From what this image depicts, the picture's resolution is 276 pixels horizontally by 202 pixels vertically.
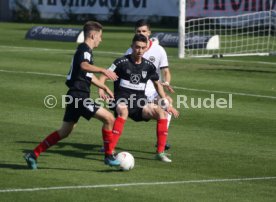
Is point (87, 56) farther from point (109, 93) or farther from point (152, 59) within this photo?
point (152, 59)

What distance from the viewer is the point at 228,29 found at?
40.5 meters

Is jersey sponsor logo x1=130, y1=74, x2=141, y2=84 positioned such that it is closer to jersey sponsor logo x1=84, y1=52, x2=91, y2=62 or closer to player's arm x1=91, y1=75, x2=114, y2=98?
player's arm x1=91, y1=75, x2=114, y2=98

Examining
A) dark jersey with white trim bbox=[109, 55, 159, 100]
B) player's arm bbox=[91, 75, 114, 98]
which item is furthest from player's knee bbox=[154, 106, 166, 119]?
player's arm bbox=[91, 75, 114, 98]

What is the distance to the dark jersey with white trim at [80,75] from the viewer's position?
41.3 ft

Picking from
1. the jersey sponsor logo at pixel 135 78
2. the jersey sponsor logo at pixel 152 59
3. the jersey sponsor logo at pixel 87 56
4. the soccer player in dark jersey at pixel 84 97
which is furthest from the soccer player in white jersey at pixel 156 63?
the jersey sponsor logo at pixel 87 56

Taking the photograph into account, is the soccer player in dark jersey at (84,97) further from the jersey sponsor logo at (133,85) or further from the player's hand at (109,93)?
the jersey sponsor logo at (133,85)

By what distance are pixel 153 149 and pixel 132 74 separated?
140cm

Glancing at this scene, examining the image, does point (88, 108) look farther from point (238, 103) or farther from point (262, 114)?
point (238, 103)

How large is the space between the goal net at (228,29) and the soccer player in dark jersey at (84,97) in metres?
17.4

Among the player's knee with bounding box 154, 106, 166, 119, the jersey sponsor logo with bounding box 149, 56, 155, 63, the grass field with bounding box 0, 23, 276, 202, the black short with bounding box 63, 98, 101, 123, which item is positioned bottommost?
the grass field with bounding box 0, 23, 276, 202

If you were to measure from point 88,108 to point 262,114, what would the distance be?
6.45m

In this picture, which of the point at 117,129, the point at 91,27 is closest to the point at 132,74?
the point at 117,129

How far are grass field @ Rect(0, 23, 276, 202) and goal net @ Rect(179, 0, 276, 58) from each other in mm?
7673

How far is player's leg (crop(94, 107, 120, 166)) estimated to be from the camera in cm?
1263
